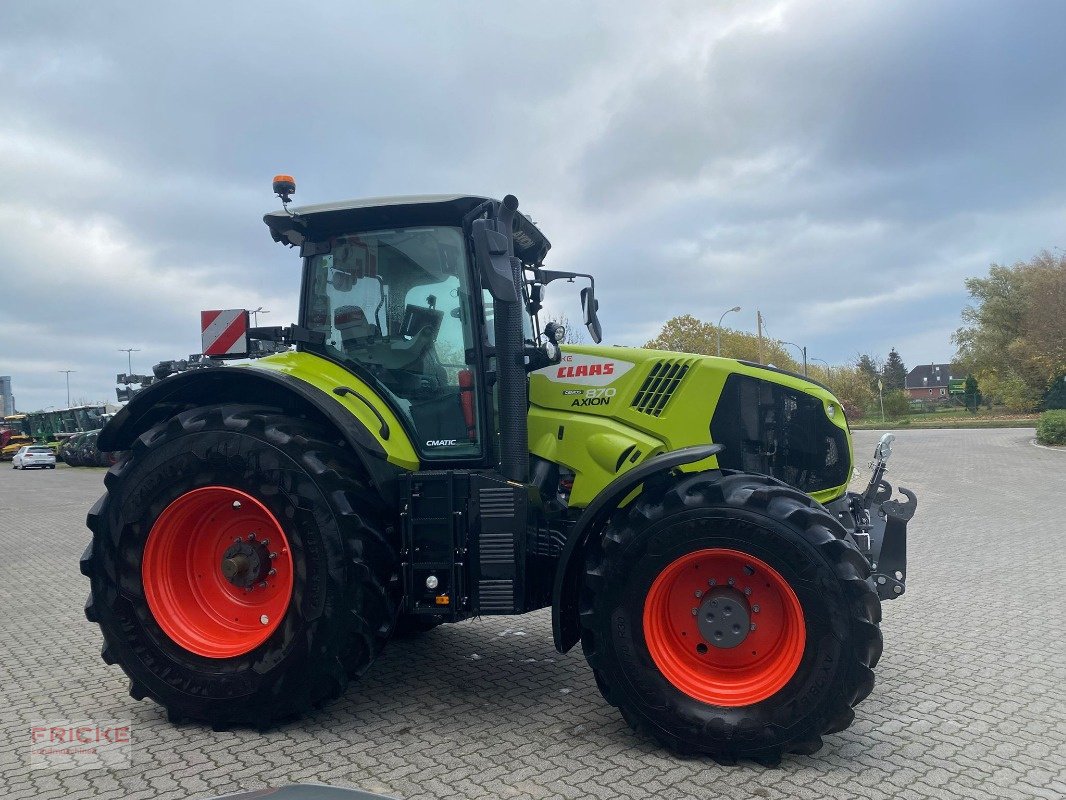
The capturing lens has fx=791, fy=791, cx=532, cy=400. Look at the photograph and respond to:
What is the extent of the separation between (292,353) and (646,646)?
8.47 ft

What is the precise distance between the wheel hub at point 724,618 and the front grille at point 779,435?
2.87ft

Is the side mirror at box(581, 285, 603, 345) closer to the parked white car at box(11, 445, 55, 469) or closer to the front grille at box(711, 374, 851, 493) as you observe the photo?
the front grille at box(711, 374, 851, 493)

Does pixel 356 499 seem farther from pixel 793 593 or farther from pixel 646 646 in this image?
pixel 793 593

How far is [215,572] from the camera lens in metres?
4.29

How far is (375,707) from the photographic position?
13.9ft

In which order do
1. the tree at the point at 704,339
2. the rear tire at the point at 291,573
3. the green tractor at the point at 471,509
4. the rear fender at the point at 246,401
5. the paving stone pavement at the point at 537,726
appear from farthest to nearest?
the tree at the point at 704,339 → the rear fender at the point at 246,401 → the rear tire at the point at 291,573 → the green tractor at the point at 471,509 → the paving stone pavement at the point at 537,726

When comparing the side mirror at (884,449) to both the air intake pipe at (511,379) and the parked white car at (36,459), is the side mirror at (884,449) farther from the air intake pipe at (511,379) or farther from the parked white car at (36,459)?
the parked white car at (36,459)

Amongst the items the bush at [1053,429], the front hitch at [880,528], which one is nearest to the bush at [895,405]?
the bush at [1053,429]

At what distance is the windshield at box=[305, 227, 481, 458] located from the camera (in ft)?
14.1

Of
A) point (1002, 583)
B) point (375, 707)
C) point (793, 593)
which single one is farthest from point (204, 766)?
point (1002, 583)

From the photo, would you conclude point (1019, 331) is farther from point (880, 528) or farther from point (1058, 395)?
point (880, 528)

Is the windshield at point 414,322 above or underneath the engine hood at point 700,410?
above

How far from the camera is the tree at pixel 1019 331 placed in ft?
133

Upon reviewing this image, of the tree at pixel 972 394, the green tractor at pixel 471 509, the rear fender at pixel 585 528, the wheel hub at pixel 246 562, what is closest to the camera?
the green tractor at pixel 471 509
